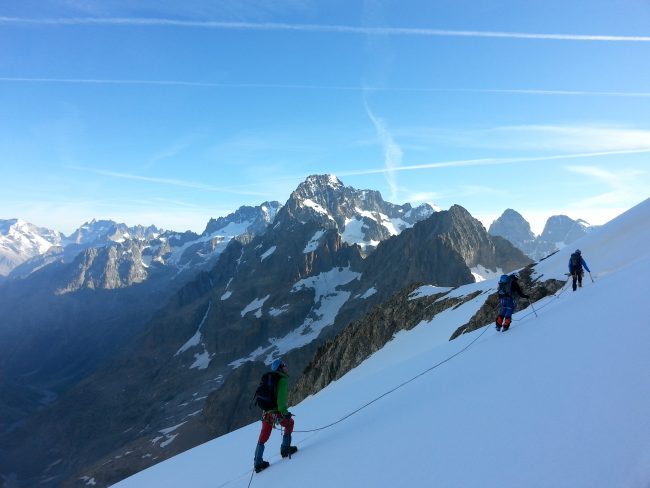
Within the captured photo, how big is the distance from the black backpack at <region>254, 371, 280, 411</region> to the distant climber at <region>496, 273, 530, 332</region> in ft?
29.3

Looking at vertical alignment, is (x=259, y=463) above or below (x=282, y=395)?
below

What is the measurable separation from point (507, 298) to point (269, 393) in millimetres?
9336

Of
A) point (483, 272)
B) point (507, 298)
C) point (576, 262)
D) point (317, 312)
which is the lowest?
point (507, 298)

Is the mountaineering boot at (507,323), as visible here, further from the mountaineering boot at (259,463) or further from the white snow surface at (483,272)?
the white snow surface at (483,272)

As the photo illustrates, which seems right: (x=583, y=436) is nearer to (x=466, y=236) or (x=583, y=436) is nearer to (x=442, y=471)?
(x=442, y=471)

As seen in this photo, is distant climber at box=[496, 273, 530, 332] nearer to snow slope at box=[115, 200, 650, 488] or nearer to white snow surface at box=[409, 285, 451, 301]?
snow slope at box=[115, 200, 650, 488]

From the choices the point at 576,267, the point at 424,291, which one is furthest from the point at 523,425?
the point at 424,291

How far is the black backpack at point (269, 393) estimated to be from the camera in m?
8.98

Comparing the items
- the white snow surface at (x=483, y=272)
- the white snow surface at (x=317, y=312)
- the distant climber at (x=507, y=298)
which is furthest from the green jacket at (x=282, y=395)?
the white snow surface at (x=483, y=272)

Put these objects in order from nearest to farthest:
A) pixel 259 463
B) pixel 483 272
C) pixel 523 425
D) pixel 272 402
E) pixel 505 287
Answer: pixel 523 425, pixel 272 402, pixel 259 463, pixel 505 287, pixel 483 272

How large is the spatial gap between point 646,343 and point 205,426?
124 m

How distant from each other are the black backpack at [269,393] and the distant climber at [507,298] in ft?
29.3

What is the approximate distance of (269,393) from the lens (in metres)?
9.01

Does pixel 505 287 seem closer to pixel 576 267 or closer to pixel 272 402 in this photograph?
pixel 576 267
